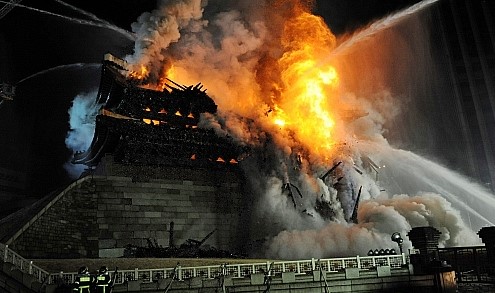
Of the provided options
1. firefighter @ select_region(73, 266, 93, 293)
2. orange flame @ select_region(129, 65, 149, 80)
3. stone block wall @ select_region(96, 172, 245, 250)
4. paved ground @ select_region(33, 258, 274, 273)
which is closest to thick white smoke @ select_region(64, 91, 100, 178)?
orange flame @ select_region(129, 65, 149, 80)

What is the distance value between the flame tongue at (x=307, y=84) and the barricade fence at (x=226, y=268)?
19522mm

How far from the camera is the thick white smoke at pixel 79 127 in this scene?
148 feet

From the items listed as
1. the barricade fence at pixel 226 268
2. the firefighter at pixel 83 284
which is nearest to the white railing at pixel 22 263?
the barricade fence at pixel 226 268

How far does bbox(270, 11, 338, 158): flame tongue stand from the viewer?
3741 cm

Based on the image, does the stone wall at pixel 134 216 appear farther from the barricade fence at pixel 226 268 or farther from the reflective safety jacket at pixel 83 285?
the reflective safety jacket at pixel 83 285

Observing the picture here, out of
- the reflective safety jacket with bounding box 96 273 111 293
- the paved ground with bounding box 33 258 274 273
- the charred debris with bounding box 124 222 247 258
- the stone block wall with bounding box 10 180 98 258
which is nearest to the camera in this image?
the reflective safety jacket with bounding box 96 273 111 293

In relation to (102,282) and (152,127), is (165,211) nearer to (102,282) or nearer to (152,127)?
(152,127)

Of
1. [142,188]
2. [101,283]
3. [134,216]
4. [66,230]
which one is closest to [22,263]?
[101,283]

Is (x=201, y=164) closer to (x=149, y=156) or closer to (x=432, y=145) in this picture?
(x=149, y=156)

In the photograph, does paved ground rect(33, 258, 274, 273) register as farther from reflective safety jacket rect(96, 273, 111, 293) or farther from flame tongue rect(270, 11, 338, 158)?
flame tongue rect(270, 11, 338, 158)

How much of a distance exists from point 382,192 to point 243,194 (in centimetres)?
1766

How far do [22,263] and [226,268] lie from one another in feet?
23.7

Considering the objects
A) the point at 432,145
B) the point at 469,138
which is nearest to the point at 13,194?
the point at 432,145

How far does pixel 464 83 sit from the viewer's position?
60.0 metres
